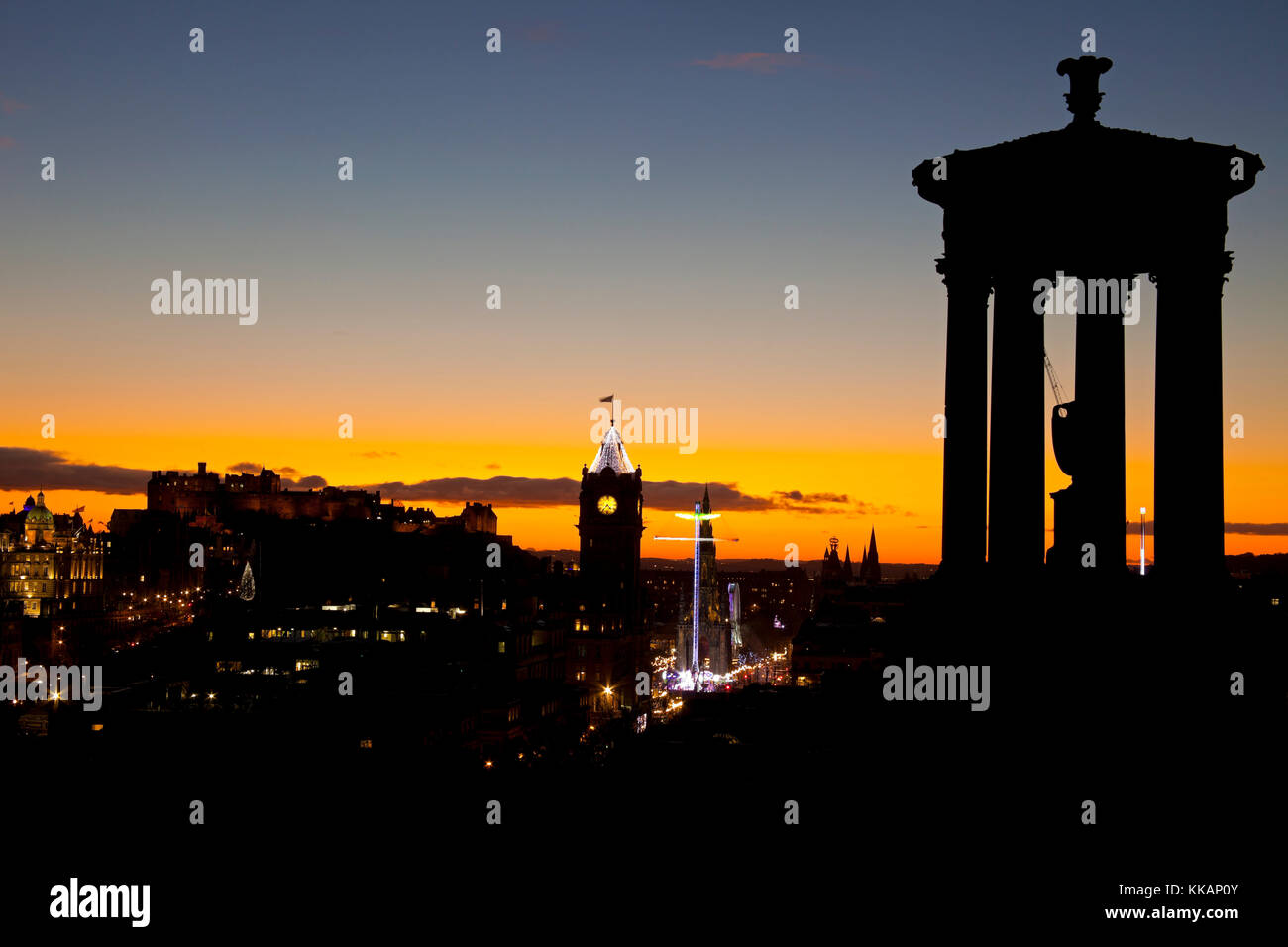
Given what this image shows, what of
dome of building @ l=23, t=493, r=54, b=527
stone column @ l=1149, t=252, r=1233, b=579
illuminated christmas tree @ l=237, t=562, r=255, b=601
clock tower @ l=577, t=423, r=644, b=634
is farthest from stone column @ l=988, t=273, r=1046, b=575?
dome of building @ l=23, t=493, r=54, b=527

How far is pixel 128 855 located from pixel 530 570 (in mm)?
152830

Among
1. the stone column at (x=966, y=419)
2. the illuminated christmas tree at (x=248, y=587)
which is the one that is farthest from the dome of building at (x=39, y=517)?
the stone column at (x=966, y=419)

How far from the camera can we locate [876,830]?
64.5 feet

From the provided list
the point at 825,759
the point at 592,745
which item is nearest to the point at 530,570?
the point at 592,745

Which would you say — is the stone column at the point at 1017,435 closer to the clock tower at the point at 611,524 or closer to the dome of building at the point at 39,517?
the clock tower at the point at 611,524

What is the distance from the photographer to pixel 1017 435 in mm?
21375

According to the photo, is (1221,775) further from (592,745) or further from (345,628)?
(345,628)

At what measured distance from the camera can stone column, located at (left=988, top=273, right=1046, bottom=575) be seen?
21.2 meters

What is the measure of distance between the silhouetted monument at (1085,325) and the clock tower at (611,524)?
13194 cm

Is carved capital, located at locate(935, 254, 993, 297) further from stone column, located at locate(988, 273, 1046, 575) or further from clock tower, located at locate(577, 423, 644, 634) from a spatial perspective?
clock tower, located at locate(577, 423, 644, 634)

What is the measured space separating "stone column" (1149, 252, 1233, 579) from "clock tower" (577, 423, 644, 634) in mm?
132844

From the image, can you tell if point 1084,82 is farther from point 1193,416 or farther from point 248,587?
point 248,587

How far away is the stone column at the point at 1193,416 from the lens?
20.9 metres
